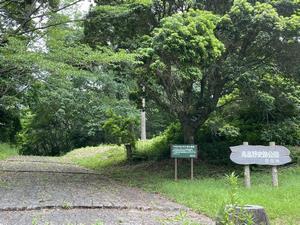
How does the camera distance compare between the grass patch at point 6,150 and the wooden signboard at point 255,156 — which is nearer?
the wooden signboard at point 255,156

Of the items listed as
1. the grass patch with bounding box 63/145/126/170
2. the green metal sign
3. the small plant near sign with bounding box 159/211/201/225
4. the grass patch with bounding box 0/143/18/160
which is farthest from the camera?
the grass patch with bounding box 0/143/18/160

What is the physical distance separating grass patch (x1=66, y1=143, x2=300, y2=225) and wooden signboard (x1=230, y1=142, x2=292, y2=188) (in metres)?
0.54

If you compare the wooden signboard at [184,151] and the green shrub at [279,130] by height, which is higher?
the green shrub at [279,130]

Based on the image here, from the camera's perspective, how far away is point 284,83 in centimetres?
1405

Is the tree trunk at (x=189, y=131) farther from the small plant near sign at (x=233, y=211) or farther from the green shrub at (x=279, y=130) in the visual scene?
the small plant near sign at (x=233, y=211)

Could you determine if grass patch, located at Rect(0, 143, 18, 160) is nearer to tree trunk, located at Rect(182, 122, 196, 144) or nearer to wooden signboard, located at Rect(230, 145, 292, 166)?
tree trunk, located at Rect(182, 122, 196, 144)

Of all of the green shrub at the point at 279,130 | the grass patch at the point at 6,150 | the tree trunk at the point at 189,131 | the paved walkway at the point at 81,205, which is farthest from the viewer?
the grass patch at the point at 6,150

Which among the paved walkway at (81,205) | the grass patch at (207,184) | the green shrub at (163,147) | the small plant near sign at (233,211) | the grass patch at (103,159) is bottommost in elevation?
the grass patch at (103,159)

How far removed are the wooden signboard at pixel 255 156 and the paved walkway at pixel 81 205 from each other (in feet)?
7.85

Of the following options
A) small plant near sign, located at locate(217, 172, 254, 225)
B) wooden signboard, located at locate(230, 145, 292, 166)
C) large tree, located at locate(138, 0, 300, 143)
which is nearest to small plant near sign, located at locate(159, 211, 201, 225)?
small plant near sign, located at locate(217, 172, 254, 225)

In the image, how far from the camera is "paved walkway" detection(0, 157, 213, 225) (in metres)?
6.84

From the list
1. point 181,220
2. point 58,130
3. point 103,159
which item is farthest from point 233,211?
point 58,130

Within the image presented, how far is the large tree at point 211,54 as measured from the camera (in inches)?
431

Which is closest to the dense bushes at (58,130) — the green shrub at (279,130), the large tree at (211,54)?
the large tree at (211,54)
